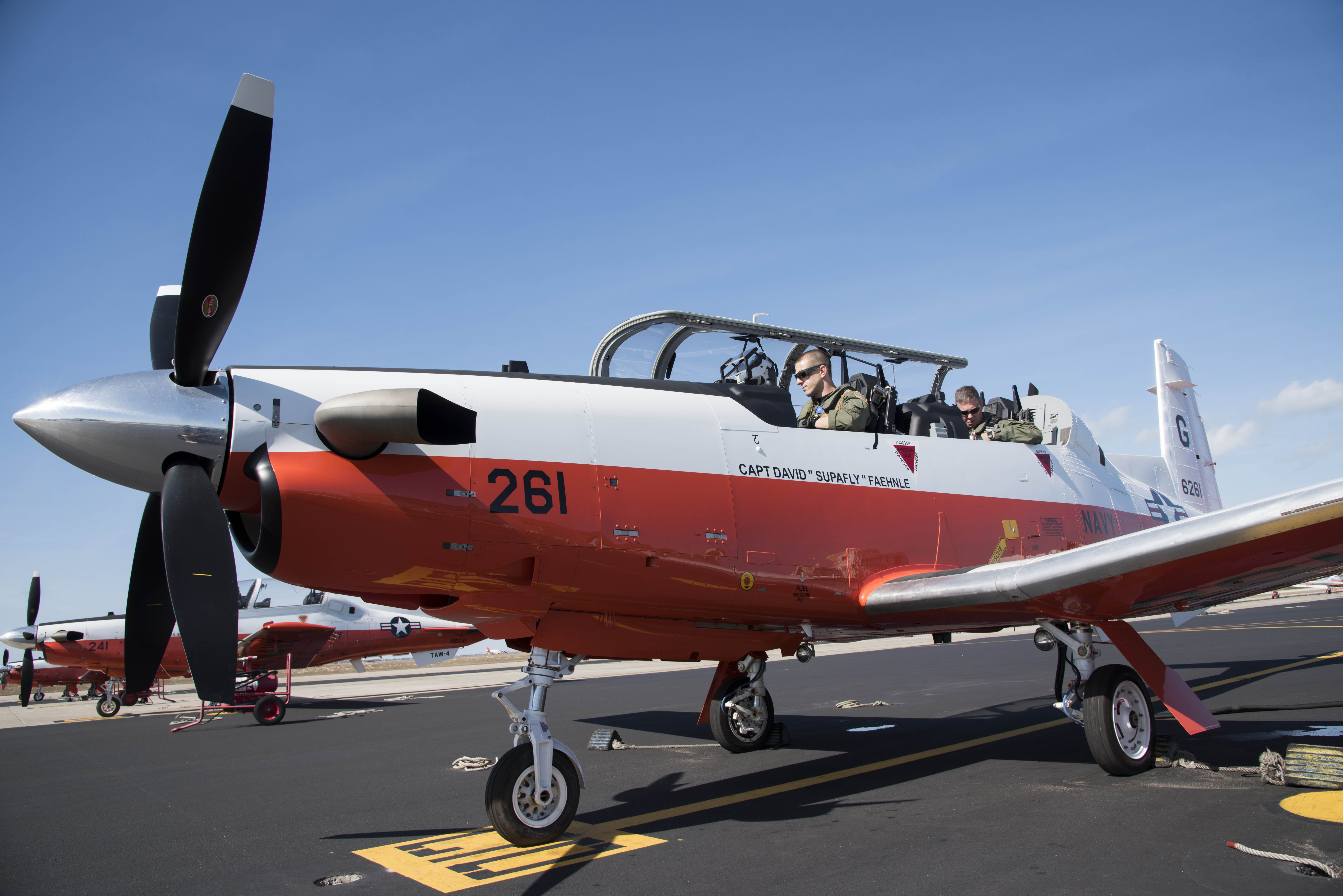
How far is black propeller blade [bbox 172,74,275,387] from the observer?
163 inches

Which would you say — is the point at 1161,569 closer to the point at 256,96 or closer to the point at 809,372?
the point at 809,372

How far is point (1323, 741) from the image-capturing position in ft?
22.2

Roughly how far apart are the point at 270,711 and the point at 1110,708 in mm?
14554

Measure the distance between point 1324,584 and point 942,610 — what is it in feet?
237

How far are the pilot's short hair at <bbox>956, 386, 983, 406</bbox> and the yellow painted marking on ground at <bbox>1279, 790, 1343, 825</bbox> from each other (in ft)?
14.7

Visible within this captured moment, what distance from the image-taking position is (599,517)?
509 centimetres

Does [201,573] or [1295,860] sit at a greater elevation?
[201,573]

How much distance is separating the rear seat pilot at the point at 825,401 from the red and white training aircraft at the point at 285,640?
13.3 metres

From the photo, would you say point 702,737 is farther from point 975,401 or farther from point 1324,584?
point 1324,584

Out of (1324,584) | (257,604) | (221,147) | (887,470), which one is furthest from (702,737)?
(1324,584)

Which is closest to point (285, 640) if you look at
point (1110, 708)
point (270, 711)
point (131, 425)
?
point (270, 711)

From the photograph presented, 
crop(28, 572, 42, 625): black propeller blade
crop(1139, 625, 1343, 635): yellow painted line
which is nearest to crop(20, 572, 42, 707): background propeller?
crop(28, 572, 42, 625): black propeller blade

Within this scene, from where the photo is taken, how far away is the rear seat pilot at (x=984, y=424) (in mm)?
7828

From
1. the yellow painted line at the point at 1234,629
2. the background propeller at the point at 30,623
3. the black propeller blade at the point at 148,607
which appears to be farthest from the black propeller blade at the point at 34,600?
the yellow painted line at the point at 1234,629
